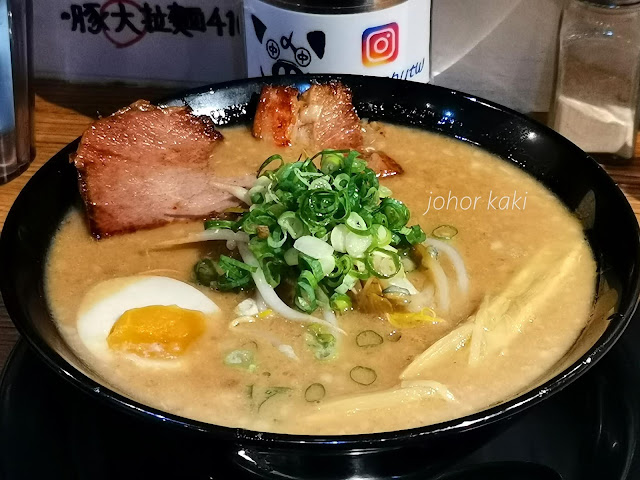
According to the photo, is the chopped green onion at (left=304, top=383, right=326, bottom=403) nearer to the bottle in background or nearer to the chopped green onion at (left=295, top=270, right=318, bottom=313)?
the chopped green onion at (left=295, top=270, right=318, bottom=313)

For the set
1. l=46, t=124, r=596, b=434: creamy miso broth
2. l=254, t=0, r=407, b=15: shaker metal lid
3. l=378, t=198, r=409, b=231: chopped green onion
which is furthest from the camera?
l=254, t=0, r=407, b=15: shaker metal lid

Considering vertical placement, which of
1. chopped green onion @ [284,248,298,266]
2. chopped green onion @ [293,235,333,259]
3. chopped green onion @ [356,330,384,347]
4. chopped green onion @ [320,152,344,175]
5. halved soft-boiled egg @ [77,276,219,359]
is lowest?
chopped green onion @ [356,330,384,347]

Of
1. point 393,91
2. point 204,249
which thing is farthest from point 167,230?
point 393,91

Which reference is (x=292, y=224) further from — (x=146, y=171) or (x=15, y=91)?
(x=15, y=91)

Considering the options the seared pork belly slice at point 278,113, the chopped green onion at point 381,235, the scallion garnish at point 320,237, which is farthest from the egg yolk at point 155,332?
the seared pork belly slice at point 278,113

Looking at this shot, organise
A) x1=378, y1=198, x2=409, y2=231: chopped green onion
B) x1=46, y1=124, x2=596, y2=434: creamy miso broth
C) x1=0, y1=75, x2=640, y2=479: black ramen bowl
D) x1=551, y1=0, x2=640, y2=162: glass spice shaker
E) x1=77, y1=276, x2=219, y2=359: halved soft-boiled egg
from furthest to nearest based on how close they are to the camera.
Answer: x1=551, y1=0, x2=640, y2=162: glass spice shaker
x1=378, y1=198, x2=409, y2=231: chopped green onion
x1=77, y1=276, x2=219, y2=359: halved soft-boiled egg
x1=46, y1=124, x2=596, y2=434: creamy miso broth
x1=0, y1=75, x2=640, y2=479: black ramen bowl

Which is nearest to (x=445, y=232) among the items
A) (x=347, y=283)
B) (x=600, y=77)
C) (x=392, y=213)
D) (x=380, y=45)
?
(x=392, y=213)

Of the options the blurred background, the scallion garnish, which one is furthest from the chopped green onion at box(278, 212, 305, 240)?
the blurred background
